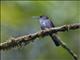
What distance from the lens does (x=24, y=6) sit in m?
2.07

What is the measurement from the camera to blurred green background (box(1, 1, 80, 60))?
5.98 feet

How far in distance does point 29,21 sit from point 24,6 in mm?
184

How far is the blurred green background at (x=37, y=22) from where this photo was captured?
1.82 m

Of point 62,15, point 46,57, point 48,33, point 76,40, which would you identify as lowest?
point 46,57

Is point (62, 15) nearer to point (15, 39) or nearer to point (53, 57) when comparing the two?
point (53, 57)

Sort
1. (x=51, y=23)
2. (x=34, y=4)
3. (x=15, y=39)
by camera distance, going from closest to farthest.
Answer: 1. (x=15, y=39)
2. (x=51, y=23)
3. (x=34, y=4)

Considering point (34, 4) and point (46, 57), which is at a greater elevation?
point (34, 4)

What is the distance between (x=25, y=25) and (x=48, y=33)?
0.59 metres

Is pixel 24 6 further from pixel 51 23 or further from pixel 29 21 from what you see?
pixel 51 23

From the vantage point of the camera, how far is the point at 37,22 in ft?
6.53

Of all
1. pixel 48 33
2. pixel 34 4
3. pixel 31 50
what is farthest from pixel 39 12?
pixel 48 33

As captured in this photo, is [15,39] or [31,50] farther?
[31,50]

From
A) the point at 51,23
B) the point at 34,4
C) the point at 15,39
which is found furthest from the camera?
the point at 34,4

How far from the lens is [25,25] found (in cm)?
197
